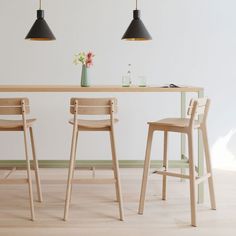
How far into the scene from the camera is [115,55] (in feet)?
20.2

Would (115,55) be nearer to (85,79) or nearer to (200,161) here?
(85,79)

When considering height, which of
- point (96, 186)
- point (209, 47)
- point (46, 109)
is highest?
point (209, 47)

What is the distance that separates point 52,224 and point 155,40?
3071 millimetres

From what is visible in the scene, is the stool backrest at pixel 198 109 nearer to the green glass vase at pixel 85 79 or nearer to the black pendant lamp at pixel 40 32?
the green glass vase at pixel 85 79

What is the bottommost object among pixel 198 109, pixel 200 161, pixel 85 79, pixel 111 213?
pixel 111 213

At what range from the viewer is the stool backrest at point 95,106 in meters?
3.95

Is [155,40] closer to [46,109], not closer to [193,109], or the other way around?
[46,109]

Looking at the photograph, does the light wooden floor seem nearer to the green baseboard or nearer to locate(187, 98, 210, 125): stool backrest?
the green baseboard

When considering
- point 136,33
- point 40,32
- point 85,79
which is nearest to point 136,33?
point 136,33

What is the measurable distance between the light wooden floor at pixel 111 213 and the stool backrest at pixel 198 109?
78 centimetres

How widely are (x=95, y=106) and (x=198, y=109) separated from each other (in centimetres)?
82

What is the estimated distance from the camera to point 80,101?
397 cm

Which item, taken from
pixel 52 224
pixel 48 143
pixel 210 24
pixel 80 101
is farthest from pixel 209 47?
pixel 52 224

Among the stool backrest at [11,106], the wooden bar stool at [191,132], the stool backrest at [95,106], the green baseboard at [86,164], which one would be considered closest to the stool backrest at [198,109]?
the wooden bar stool at [191,132]
